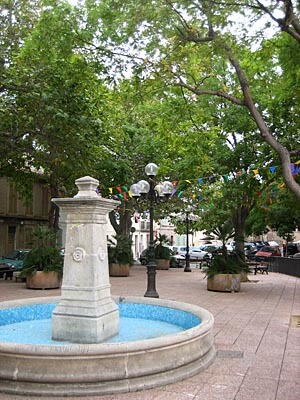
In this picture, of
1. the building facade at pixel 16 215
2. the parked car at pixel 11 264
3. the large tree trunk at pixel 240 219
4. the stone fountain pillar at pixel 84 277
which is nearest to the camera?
the stone fountain pillar at pixel 84 277

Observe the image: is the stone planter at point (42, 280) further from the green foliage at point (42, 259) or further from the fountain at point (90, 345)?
the fountain at point (90, 345)

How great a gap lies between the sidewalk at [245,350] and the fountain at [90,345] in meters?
0.16

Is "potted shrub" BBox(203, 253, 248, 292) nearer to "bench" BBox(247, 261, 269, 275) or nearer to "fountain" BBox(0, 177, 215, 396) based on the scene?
"fountain" BBox(0, 177, 215, 396)

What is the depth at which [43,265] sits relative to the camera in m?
15.9

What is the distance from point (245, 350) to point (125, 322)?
235 centimetres

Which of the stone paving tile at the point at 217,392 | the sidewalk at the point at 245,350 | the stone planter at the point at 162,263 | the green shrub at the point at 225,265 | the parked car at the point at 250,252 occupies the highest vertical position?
the green shrub at the point at 225,265

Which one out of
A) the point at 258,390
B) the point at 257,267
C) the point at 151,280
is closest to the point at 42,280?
the point at 151,280

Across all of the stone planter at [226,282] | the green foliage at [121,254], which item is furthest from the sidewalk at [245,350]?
the green foliage at [121,254]

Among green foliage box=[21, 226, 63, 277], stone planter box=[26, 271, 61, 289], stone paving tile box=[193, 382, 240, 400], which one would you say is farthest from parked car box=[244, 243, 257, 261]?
stone paving tile box=[193, 382, 240, 400]

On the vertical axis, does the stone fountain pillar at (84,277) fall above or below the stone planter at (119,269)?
above

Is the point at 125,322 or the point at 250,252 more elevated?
the point at 250,252

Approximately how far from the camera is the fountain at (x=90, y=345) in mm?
4910

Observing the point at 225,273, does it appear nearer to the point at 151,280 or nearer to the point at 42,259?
the point at 151,280

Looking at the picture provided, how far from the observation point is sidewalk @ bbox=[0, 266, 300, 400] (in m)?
5.07
